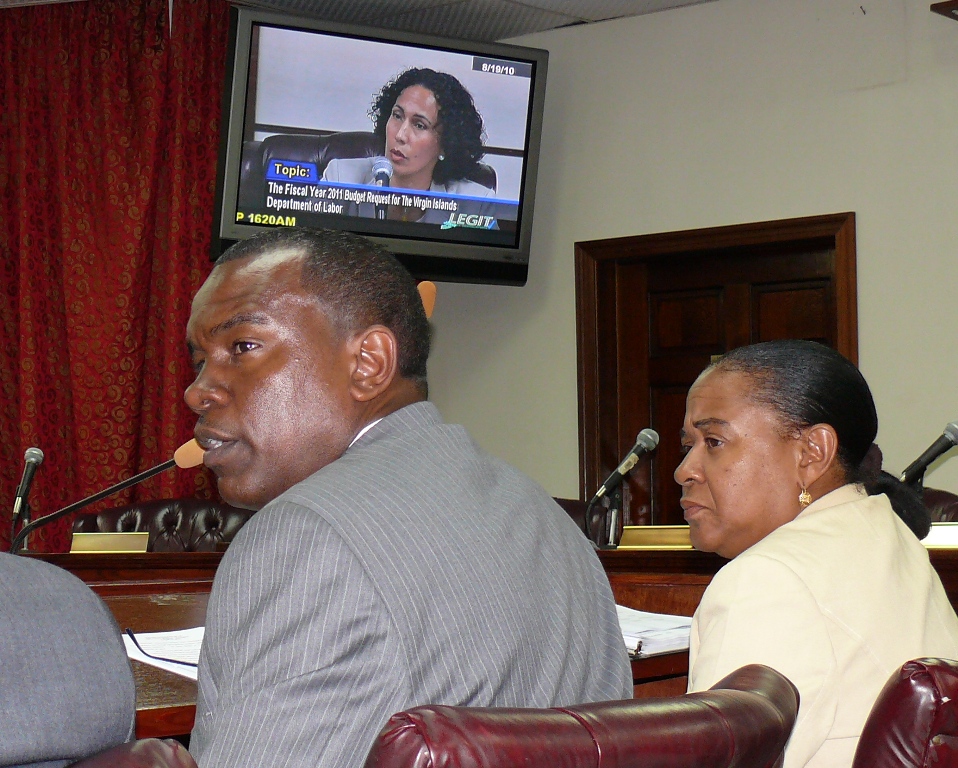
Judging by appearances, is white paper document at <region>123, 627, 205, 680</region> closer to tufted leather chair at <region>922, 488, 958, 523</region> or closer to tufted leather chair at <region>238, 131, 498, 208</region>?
tufted leather chair at <region>922, 488, 958, 523</region>

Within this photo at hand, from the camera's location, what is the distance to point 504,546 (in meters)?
1.08

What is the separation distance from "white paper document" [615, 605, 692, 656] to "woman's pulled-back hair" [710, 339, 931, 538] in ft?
1.18

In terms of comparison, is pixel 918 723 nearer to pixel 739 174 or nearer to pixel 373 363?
pixel 373 363

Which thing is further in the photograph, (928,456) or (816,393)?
(928,456)

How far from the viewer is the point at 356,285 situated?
1320 mm

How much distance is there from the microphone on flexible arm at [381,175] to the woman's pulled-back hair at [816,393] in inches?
139

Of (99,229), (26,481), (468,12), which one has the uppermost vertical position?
(468,12)

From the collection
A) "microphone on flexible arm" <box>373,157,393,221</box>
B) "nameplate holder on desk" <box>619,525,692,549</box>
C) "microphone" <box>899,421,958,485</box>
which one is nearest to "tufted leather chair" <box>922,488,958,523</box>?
"microphone" <box>899,421,958,485</box>

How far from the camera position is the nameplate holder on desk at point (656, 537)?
3.46 m

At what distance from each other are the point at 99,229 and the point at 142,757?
213 inches

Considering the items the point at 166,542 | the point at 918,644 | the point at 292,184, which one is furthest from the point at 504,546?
the point at 292,184

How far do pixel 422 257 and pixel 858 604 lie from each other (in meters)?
4.08

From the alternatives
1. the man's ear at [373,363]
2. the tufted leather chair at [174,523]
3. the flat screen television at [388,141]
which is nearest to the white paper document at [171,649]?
the man's ear at [373,363]

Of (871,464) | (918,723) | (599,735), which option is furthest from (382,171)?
(599,735)
